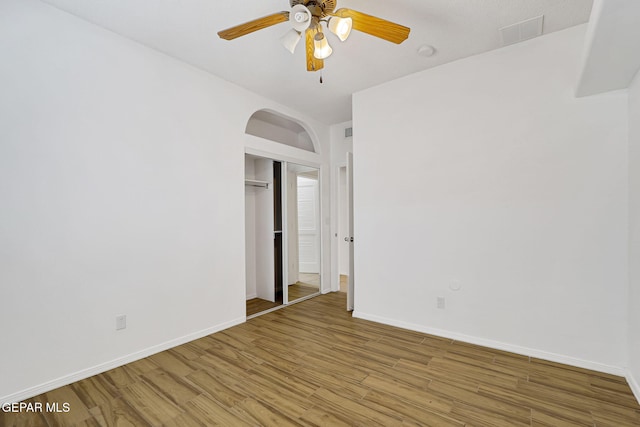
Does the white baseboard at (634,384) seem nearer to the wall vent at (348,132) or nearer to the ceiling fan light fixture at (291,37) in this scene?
the ceiling fan light fixture at (291,37)

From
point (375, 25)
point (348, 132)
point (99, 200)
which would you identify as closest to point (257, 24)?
point (375, 25)

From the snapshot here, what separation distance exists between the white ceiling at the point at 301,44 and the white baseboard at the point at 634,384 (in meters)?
2.79

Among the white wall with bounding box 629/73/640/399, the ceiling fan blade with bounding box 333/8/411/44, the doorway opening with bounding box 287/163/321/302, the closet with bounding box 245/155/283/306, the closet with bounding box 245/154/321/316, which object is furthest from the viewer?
the doorway opening with bounding box 287/163/321/302

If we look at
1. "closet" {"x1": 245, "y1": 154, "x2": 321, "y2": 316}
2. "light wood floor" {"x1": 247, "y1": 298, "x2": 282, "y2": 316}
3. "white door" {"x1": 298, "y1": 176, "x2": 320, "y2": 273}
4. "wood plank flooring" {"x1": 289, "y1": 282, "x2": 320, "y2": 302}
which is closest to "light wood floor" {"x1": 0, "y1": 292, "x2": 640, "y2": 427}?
"light wood floor" {"x1": 247, "y1": 298, "x2": 282, "y2": 316}

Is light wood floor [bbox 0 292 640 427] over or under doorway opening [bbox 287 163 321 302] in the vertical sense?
under

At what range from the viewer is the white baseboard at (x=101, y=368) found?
6.56ft

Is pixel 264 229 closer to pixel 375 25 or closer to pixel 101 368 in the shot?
pixel 101 368

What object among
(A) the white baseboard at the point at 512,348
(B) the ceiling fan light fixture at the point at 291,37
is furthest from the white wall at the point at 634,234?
(B) the ceiling fan light fixture at the point at 291,37

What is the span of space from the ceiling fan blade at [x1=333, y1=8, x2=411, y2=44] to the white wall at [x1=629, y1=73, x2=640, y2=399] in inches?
70.0

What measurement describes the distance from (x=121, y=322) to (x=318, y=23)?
9.41 feet

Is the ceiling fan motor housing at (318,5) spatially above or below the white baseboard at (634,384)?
above

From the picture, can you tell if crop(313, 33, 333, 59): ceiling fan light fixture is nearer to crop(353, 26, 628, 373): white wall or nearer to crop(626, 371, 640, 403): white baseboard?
crop(353, 26, 628, 373): white wall

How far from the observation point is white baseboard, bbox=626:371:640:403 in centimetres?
197

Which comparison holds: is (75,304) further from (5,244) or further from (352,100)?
(352,100)
